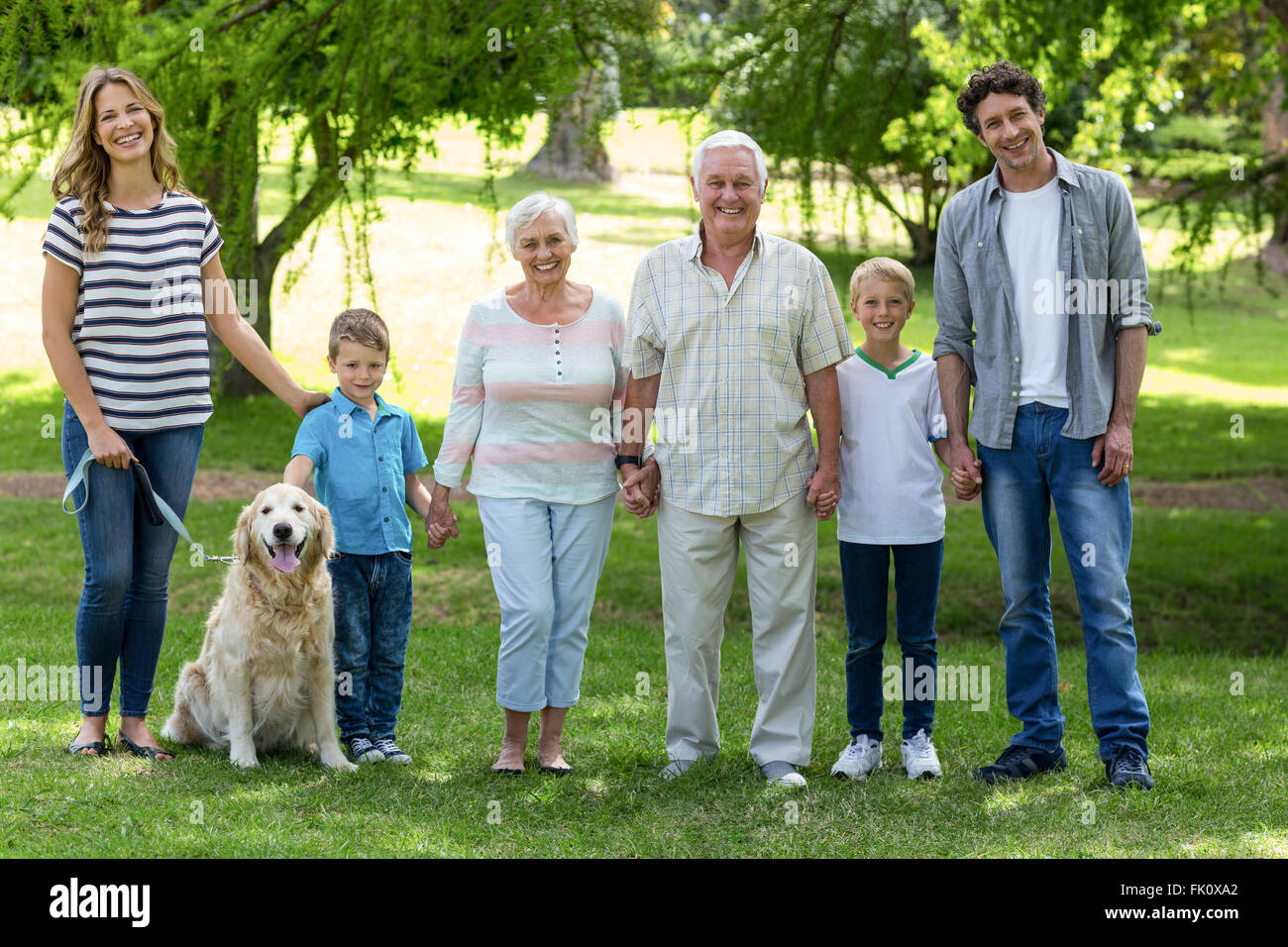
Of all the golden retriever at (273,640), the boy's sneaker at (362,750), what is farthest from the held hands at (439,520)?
the boy's sneaker at (362,750)

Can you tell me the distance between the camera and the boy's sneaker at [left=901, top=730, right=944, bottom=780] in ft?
15.8

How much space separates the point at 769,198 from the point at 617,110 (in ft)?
2.77

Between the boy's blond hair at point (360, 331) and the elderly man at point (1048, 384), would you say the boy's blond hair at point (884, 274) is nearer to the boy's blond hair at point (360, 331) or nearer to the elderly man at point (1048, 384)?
the elderly man at point (1048, 384)

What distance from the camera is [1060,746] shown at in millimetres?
4863

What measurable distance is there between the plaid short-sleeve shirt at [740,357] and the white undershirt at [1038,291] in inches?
26.1

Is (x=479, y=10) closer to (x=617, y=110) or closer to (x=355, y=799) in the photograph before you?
A: (x=617, y=110)

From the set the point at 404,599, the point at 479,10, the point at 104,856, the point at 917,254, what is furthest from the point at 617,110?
the point at 917,254

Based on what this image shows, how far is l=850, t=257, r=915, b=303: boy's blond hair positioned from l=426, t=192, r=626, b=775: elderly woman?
3.03ft

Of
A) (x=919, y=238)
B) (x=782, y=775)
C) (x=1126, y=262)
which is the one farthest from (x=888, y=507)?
(x=919, y=238)

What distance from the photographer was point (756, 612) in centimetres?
482

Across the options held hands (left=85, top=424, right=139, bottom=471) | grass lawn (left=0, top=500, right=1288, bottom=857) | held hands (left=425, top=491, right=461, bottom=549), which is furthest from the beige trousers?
held hands (left=85, top=424, right=139, bottom=471)

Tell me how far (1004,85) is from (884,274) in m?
0.80

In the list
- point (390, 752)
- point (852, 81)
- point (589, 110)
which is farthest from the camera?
point (852, 81)

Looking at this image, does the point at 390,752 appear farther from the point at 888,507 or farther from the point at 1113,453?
the point at 1113,453
